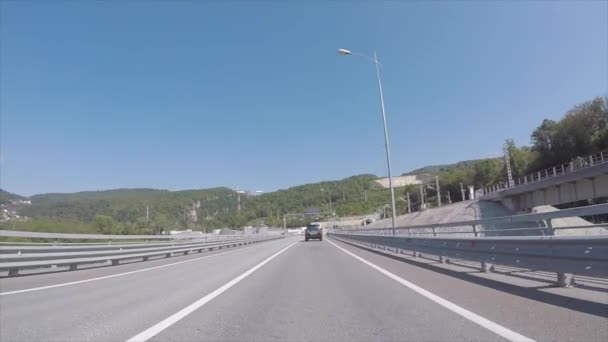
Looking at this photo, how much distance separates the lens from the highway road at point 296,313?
4871 mm

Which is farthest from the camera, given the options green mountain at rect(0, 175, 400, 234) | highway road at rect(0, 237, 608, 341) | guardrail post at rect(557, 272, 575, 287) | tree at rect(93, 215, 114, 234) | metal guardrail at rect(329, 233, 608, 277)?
green mountain at rect(0, 175, 400, 234)

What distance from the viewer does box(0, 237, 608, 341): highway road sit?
4.87 meters

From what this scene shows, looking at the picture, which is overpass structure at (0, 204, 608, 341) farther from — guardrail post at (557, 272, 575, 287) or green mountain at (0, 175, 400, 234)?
green mountain at (0, 175, 400, 234)

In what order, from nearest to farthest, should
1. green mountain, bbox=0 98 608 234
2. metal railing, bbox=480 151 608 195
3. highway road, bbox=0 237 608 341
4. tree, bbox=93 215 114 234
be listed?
highway road, bbox=0 237 608 341 → metal railing, bbox=480 151 608 195 → green mountain, bbox=0 98 608 234 → tree, bbox=93 215 114 234

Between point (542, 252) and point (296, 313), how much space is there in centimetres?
406

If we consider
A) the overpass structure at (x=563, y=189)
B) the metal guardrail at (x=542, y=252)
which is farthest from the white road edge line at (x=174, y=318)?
the overpass structure at (x=563, y=189)

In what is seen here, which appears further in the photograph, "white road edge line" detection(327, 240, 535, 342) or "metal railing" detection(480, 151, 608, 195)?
"metal railing" detection(480, 151, 608, 195)

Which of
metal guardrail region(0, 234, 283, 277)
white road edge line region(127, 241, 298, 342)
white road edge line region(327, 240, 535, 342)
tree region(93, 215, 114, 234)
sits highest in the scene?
tree region(93, 215, 114, 234)

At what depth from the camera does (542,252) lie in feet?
22.1

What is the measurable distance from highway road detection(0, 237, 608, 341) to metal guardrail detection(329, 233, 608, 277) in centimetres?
56

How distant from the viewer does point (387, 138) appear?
962 inches

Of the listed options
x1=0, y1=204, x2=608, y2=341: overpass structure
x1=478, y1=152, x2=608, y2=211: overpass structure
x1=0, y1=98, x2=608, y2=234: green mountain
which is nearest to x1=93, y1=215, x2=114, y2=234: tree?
x1=0, y1=98, x2=608, y2=234: green mountain

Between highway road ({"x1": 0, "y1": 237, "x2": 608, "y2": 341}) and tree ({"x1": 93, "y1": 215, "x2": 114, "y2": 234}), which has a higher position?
tree ({"x1": 93, "y1": 215, "x2": 114, "y2": 234})

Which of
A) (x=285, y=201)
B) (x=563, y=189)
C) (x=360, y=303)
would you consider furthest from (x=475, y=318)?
(x=285, y=201)
